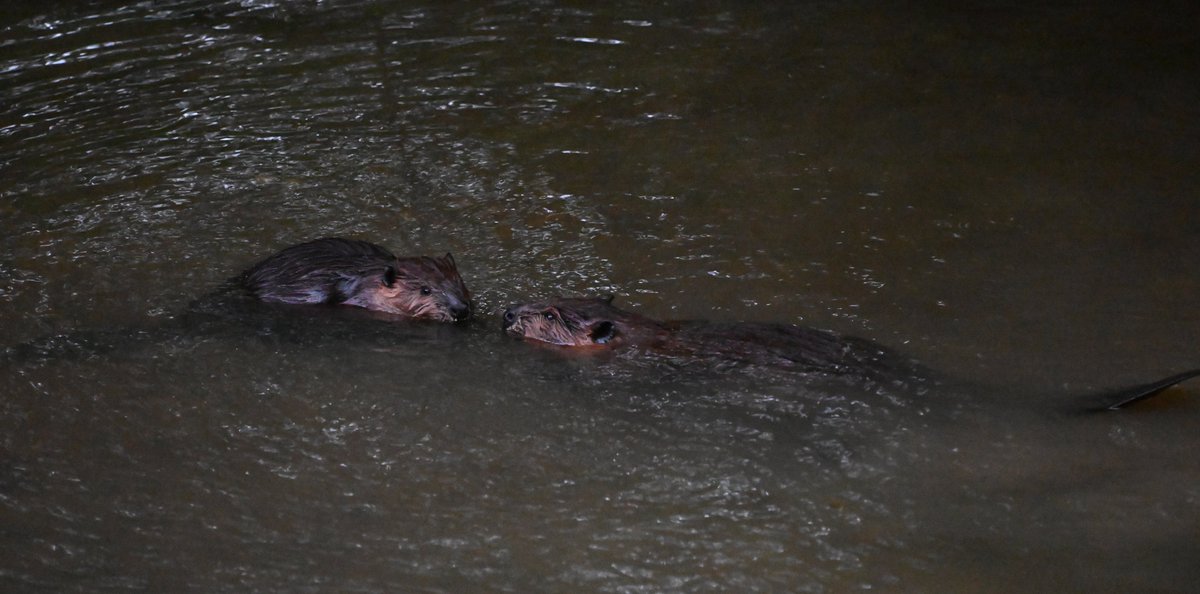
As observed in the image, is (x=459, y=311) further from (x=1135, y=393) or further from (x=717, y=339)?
(x=1135, y=393)

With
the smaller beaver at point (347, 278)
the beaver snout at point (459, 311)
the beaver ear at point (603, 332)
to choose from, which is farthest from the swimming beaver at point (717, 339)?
the smaller beaver at point (347, 278)

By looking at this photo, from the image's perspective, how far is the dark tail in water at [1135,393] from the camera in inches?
161

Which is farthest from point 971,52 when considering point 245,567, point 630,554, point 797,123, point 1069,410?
point 245,567

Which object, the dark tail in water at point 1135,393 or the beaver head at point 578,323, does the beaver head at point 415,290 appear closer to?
the beaver head at point 578,323

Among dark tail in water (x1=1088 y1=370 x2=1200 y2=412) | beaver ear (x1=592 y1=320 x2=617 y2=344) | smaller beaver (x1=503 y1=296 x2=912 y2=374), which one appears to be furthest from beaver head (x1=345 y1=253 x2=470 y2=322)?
dark tail in water (x1=1088 y1=370 x2=1200 y2=412)

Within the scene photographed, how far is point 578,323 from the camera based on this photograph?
16.0 ft

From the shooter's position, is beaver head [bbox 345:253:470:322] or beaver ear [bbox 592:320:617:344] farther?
beaver head [bbox 345:253:470:322]

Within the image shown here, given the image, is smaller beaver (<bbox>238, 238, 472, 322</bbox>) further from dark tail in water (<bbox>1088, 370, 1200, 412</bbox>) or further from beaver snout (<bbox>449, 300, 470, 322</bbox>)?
dark tail in water (<bbox>1088, 370, 1200, 412</bbox>)

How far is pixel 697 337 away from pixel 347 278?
1549 mm

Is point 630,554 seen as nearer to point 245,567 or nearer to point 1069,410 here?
point 245,567

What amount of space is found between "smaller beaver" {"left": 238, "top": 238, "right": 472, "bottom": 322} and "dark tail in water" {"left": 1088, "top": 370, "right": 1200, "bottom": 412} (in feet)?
8.05

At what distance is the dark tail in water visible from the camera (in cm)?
410

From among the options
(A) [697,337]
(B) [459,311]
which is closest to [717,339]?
(A) [697,337]

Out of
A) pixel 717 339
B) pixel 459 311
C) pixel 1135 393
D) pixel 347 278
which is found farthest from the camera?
pixel 347 278
